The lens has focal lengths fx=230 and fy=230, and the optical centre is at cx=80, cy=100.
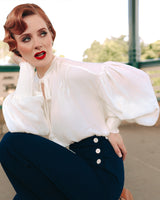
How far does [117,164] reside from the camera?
2.77 feet

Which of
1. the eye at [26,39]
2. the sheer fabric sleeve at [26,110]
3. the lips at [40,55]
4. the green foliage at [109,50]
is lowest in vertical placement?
the green foliage at [109,50]

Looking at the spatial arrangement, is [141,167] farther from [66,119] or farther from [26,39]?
[26,39]

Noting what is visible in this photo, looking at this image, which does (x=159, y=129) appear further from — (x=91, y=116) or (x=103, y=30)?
(x=91, y=116)

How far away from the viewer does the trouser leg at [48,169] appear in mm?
755

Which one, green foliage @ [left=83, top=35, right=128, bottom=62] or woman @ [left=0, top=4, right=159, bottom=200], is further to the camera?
green foliage @ [left=83, top=35, right=128, bottom=62]

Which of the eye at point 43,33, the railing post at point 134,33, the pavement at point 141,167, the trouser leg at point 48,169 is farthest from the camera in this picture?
the railing post at point 134,33

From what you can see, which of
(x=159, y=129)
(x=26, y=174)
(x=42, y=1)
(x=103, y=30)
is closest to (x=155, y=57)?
(x=103, y=30)

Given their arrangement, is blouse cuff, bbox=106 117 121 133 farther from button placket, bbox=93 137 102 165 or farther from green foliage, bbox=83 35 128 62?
green foliage, bbox=83 35 128 62

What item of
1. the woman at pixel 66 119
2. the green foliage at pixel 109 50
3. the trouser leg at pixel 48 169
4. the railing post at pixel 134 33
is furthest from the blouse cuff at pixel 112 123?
the railing post at pixel 134 33

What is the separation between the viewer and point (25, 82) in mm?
832

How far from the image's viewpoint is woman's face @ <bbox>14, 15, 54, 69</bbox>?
834mm

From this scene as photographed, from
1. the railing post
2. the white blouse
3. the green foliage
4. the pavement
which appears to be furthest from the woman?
the railing post

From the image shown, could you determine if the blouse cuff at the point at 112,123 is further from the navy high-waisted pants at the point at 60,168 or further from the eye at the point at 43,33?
the eye at the point at 43,33

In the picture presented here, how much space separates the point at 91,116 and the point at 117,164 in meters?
0.20
